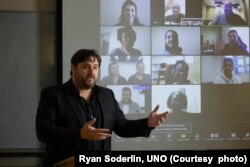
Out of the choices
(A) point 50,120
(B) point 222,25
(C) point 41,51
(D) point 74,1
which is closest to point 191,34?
(B) point 222,25

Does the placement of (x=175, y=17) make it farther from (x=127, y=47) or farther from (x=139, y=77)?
(x=139, y=77)

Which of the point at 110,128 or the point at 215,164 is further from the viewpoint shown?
the point at 110,128

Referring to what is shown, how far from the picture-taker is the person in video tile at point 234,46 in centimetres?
332

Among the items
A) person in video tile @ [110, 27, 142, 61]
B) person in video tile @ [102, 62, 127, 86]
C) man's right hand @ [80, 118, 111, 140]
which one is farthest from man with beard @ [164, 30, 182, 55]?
man's right hand @ [80, 118, 111, 140]

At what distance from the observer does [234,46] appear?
3328mm

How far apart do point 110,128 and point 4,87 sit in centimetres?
164

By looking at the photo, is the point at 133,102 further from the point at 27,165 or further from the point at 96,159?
the point at 96,159

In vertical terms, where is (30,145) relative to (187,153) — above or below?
below

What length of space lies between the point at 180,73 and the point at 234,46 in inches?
21.3

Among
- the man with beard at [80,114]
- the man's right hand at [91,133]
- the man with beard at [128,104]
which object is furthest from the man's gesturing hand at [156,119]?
the man with beard at [128,104]

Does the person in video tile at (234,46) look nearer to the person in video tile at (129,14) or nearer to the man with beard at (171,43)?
the man with beard at (171,43)

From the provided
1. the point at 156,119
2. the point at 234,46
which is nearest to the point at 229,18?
the point at 234,46

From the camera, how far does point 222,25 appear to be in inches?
131

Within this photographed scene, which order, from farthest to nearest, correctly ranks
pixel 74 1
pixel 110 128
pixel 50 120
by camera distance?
pixel 74 1 → pixel 110 128 → pixel 50 120
